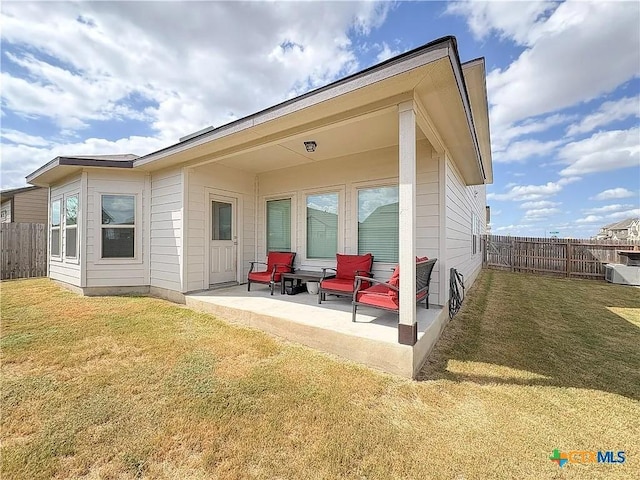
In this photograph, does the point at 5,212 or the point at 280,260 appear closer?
the point at 280,260

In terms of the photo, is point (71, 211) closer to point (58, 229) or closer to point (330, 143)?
point (58, 229)

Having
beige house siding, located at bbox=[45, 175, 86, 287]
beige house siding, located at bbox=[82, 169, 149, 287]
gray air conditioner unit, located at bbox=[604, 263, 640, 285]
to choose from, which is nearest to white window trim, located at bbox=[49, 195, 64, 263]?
beige house siding, located at bbox=[45, 175, 86, 287]

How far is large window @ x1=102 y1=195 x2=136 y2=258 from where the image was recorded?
6.21m

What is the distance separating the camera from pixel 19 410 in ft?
7.07

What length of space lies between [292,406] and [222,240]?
482 cm

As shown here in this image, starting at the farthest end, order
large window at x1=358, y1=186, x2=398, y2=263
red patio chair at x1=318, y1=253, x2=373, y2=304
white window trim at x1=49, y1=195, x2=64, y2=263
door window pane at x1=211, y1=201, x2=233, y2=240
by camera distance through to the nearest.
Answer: white window trim at x1=49, y1=195, x2=64, y2=263, door window pane at x1=211, y1=201, x2=233, y2=240, large window at x1=358, y1=186, x2=398, y2=263, red patio chair at x1=318, y1=253, x2=373, y2=304

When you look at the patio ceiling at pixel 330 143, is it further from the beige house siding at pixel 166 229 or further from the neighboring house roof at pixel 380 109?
the beige house siding at pixel 166 229

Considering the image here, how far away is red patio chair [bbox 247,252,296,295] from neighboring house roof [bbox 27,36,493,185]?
85.4 inches

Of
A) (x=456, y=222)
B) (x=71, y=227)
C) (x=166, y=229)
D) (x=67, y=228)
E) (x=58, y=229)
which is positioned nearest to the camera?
(x=456, y=222)

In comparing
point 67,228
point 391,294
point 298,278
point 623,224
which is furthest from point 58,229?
point 623,224

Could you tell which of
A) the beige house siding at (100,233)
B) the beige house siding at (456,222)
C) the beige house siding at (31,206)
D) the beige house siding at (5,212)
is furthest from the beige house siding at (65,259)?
the beige house siding at (456,222)

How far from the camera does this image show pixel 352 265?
16.6ft

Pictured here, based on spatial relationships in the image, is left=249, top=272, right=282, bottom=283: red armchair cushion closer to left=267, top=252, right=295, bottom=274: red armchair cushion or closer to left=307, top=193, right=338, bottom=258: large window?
left=267, top=252, right=295, bottom=274: red armchair cushion

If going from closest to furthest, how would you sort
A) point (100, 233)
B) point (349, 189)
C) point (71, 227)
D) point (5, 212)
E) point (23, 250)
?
point (349, 189) < point (100, 233) < point (71, 227) < point (23, 250) < point (5, 212)
